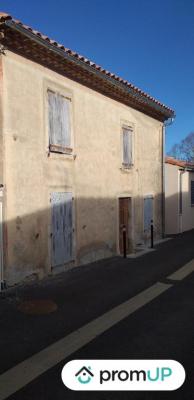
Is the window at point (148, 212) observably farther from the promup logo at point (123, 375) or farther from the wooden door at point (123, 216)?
the promup logo at point (123, 375)

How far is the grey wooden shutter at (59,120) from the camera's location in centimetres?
1016

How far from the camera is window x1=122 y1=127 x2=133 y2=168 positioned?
1420 centimetres

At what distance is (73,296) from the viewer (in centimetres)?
832

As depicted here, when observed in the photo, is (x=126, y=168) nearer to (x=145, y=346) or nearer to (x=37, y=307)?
(x=37, y=307)

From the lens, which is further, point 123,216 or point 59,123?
point 123,216

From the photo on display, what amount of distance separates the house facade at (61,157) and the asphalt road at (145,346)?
10.4 ft

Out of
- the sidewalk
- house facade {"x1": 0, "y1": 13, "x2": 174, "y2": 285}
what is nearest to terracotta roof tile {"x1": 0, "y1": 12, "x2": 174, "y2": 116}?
house facade {"x1": 0, "y1": 13, "x2": 174, "y2": 285}

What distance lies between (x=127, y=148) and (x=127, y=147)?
0.11ft

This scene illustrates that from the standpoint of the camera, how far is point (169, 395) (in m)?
4.34

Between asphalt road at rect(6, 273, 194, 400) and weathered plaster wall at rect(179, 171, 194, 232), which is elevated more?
weathered plaster wall at rect(179, 171, 194, 232)

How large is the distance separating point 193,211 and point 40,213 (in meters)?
15.4

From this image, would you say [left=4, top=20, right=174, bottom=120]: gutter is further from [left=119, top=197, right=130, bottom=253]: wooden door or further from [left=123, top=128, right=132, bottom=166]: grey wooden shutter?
[left=119, top=197, right=130, bottom=253]: wooden door

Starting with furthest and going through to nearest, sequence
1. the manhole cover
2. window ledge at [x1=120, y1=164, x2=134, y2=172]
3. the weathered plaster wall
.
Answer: the weathered plaster wall
window ledge at [x1=120, y1=164, x2=134, y2=172]
the manhole cover

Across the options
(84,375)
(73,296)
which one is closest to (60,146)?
(73,296)
